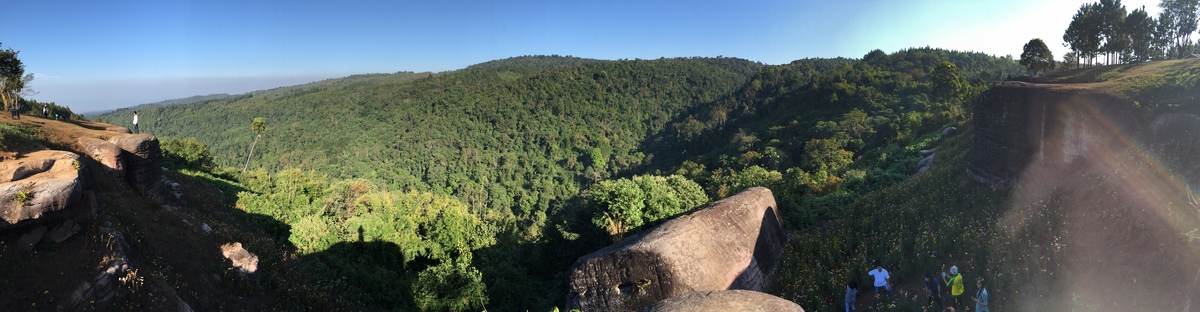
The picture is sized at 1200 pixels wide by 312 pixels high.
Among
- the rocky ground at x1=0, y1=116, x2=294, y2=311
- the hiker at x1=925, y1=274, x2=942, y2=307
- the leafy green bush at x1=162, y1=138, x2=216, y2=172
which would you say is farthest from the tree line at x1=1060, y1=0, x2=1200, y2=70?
Answer: the leafy green bush at x1=162, y1=138, x2=216, y2=172

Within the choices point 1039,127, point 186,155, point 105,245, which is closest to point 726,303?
point 105,245

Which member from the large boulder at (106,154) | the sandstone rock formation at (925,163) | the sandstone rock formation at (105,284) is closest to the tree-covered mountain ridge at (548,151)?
the sandstone rock formation at (925,163)

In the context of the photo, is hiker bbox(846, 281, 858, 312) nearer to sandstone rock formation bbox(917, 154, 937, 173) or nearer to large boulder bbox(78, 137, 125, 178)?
sandstone rock formation bbox(917, 154, 937, 173)

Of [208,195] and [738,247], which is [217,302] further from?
[208,195]

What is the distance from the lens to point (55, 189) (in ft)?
28.8

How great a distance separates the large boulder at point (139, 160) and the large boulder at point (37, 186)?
5.94 m

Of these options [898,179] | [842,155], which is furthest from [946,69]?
[898,179]

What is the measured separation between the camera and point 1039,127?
13.2 meters

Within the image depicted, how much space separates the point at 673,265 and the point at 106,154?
61.2 feet

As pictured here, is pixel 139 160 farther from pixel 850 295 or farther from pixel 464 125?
pixel 464 125

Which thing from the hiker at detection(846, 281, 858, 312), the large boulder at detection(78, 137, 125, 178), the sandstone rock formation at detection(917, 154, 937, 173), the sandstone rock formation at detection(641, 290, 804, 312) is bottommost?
the hiker at detection(846, 281, 858, 312)

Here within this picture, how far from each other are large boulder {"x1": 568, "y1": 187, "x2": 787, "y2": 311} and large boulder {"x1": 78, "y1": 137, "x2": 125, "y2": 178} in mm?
15813

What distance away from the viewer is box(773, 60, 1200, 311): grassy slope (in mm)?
7340

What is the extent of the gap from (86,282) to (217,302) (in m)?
2.47
